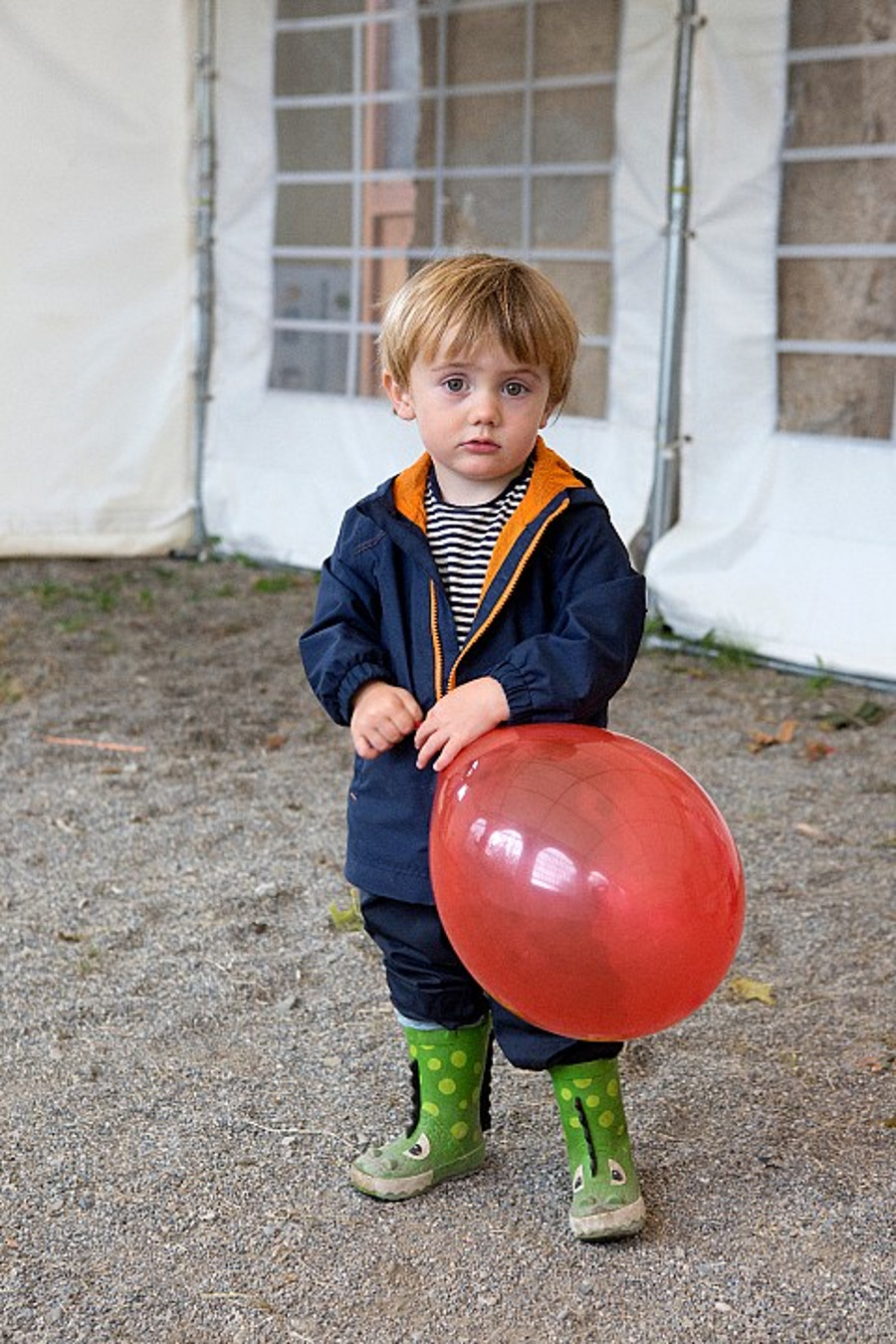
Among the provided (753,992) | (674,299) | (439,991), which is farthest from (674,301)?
(439,991)

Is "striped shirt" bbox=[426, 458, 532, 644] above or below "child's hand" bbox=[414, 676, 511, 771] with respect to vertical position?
above

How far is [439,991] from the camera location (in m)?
2.18

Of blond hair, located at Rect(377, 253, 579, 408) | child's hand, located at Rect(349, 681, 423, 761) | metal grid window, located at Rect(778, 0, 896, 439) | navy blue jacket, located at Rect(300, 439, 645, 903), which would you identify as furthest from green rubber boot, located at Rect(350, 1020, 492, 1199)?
metal grid window, located at Rect(778, 0, 896, 439)

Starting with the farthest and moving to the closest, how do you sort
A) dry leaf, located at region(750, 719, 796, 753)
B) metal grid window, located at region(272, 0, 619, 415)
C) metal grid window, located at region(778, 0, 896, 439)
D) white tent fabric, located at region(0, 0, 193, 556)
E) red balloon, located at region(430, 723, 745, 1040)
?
white tent fabric, located at region(0, 0, 193, 556) → metal grid window, located at region(272, 0, 619, 415) → metal grid window, located at region(778, 0, 896, 439) → dry leaf, located at region(750, 719, 796, 753) → red balloon, located at region(430, 723, 745, 1040)

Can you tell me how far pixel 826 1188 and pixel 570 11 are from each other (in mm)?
4624

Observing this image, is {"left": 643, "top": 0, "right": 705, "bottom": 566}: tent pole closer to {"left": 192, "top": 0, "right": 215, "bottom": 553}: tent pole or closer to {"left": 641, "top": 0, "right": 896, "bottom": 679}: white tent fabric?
{"left": 641, "top": 0, "right": 896, "bottom": 679}: white tent fabric

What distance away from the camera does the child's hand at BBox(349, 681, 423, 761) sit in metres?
2.03

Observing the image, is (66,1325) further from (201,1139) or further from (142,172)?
(142,172)

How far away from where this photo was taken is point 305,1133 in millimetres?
2416

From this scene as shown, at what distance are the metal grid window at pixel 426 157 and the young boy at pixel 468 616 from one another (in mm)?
3842

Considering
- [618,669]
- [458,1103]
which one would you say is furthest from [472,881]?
[458,1103]

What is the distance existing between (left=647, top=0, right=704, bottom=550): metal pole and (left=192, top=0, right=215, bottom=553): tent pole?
236 centimetres

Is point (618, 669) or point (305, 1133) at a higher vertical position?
point (618, 669)

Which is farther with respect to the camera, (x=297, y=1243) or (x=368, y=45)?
(x=368, y=45)
